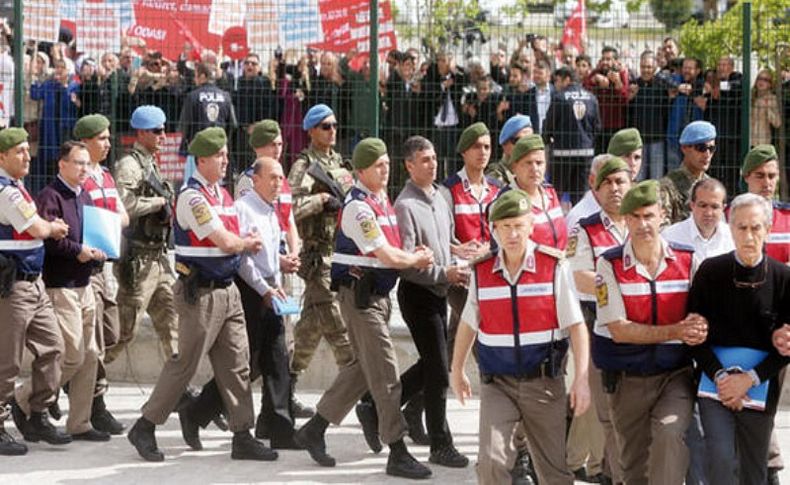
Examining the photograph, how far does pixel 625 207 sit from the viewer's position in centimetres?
834

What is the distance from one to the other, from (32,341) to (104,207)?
1013 millimetres

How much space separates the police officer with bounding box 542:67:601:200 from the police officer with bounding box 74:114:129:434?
3.78m

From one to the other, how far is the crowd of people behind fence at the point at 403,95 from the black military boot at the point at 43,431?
9.17 ft

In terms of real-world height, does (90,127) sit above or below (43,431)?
above

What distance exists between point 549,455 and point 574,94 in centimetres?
601

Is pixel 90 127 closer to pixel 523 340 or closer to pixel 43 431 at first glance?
pixel 43 431

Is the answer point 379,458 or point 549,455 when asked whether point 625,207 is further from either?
point 379,458

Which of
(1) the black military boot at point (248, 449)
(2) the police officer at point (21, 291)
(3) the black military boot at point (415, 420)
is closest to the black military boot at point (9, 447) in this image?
(2) the police officer at point (21, 291)

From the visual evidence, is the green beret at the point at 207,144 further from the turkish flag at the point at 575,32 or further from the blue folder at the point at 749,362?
the turkish flag at the point at 575,32

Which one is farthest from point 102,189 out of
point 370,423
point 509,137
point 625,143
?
point 625,143

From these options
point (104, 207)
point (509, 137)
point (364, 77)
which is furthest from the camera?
point (364, 77)

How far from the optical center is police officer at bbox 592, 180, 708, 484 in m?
8.18

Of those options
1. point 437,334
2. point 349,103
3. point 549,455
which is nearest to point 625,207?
point 549,455

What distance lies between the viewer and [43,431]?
10.7m
